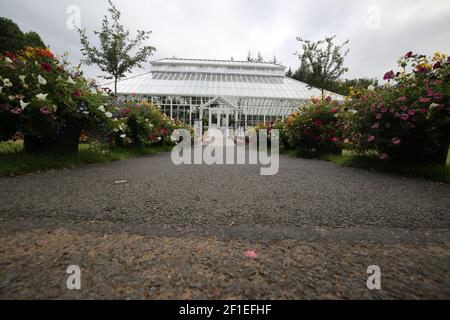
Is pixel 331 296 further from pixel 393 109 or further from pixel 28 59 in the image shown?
pixel 28 59

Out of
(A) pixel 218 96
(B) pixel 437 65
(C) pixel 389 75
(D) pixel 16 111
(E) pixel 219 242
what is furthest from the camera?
(A) pixel 218 96

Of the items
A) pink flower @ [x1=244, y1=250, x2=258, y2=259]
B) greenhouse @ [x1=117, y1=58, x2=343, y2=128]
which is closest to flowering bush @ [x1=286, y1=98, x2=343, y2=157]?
pink flower @ [x1=244, y1=250, x2=258, y2=259]

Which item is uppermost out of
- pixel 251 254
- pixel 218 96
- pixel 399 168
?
pixel 218 96

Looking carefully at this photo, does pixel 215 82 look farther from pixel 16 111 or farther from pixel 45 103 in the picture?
pixel 16 111

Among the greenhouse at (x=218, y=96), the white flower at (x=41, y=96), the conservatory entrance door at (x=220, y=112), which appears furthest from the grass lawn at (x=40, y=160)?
the conservatory entrance door at (x=220, y=112)

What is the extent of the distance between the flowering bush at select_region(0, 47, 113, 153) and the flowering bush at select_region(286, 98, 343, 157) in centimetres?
572

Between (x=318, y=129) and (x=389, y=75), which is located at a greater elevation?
(x=389, y=75)

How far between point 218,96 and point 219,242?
84.0 feet

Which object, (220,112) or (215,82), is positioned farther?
(215,82)

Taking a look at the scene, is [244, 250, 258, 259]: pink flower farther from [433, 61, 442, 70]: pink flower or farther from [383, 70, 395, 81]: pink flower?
[383, 70, 395, 81]: pink flower

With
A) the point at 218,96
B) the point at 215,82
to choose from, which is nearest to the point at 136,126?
the point at 218,96

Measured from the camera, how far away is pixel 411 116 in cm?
382

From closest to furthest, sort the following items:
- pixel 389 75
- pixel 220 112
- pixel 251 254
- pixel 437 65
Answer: pixel 251 254 < pixel 437 65 < pixel 389 75 < pixel 220 112
